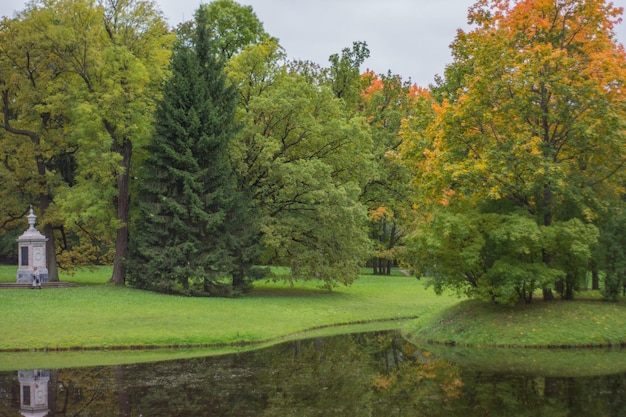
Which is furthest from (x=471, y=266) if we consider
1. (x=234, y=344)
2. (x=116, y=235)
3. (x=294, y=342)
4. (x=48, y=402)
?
(x=116, y=235)

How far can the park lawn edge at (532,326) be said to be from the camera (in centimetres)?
2075

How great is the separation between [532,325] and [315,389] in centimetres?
941

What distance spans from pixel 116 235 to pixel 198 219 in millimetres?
6771

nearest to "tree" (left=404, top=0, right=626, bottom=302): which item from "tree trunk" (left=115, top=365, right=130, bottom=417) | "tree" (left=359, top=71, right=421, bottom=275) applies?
"tree trunk" (left=115, top=365, right=130, bottom=417)

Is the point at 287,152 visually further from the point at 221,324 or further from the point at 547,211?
the point at 547,211

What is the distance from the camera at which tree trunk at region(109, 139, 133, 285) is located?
120 ft

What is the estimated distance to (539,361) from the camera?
18.3 metres

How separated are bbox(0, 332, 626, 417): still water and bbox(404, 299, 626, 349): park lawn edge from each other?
1647mm

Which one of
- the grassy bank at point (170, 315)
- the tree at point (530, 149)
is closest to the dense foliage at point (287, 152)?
the tree at point (530, 149)

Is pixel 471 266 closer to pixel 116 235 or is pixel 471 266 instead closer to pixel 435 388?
pixel 435 388

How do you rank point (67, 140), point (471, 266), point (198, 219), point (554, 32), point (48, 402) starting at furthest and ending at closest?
point (67, 140), point (198, 219), point (554, 32), point (471, 266), point (48, 402)

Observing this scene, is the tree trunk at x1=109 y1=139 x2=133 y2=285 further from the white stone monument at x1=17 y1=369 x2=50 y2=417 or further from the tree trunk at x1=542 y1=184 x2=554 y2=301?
the tree trunk at x1=542 y1=184 x2=554 y2=301

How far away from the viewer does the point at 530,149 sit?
2172 cm

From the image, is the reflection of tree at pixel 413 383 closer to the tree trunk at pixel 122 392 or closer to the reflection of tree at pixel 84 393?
the tree trunk at pixel 122 392
